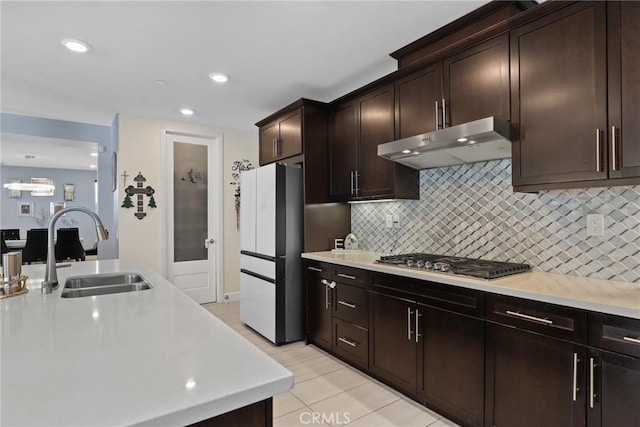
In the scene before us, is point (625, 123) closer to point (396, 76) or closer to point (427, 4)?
point (427, 4)

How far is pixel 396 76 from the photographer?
8.95 ft

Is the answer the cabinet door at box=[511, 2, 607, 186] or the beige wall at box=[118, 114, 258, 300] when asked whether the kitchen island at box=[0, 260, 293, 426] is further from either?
the beige wall at box=[118, 114, 258, 300]

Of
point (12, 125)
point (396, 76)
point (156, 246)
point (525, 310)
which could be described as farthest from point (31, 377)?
point (12, 125)

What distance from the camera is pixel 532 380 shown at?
168cm

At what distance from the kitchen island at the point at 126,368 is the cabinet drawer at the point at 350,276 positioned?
1.55 metres

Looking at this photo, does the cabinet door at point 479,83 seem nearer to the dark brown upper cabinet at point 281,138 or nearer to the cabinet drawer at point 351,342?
the dark brown upper cabinet at point 281,138

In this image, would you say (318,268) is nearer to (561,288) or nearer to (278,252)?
(278,252)

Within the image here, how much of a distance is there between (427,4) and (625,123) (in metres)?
1.23

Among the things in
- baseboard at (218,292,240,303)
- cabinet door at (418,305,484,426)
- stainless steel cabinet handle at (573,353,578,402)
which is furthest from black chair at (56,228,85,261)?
stainless steel cabinet handle at (573,353,578,402)

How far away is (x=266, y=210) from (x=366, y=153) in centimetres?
115

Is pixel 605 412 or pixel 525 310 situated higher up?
pixel 525 310

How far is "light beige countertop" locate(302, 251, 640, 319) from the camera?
144 centimetres

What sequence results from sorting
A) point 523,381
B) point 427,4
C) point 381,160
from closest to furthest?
point 523,381
point 427,4
point 381,160

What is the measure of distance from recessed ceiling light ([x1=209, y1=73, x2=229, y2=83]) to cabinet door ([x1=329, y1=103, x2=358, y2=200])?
1.10 metres
